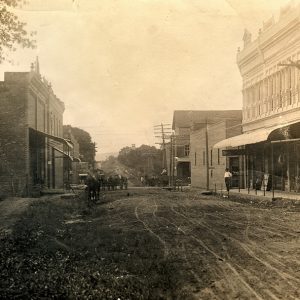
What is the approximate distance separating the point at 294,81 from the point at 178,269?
Answer: 1688 centimetres

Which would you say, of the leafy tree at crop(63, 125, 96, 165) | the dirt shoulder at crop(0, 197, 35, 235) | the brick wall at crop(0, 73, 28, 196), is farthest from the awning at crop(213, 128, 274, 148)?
the leafy tree at crop(63, 125, 96, 165)

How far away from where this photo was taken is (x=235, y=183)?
32906 mm

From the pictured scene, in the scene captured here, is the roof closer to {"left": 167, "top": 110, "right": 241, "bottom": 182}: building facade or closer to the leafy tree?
{"left": 167, "top": 110, "right": 241, "bottom": 182}: building facade

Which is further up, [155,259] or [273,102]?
[273,102]

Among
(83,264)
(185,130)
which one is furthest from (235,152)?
(185,130)

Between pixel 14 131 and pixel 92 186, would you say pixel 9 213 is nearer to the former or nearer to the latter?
pixel 92 186

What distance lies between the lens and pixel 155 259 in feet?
25.8

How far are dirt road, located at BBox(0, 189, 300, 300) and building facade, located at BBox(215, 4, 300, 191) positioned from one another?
29.2 ft

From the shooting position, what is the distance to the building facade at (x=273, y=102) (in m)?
21.3

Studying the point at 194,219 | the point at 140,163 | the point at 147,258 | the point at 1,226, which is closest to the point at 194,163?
the point at 194,219

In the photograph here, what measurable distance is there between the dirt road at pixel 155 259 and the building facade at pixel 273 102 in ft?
29.2

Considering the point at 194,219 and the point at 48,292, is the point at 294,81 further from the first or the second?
the point at 48,292

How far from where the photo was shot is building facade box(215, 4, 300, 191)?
70.0 feet

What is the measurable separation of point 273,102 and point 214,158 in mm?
12505
